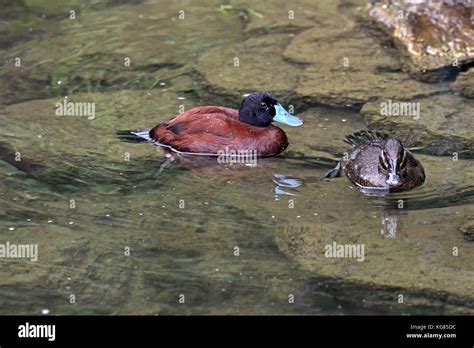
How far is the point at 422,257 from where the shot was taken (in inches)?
269

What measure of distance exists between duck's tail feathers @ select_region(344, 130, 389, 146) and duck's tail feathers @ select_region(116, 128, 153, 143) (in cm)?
192

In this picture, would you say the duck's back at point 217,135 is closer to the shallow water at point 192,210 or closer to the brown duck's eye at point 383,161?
the shallow water at point 192,210

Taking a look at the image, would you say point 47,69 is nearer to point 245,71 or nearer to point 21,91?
point 21,91

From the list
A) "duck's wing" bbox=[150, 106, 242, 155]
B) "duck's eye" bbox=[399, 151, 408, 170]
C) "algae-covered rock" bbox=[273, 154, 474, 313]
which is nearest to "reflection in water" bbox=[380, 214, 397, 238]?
"algae-covered rock" bbox=[273, 154, 474, 313]

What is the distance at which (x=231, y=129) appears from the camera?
8867 mm

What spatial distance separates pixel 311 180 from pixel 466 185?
1315 millimetres

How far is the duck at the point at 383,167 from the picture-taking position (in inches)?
316

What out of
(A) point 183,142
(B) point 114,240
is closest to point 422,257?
(B) point 114,240
